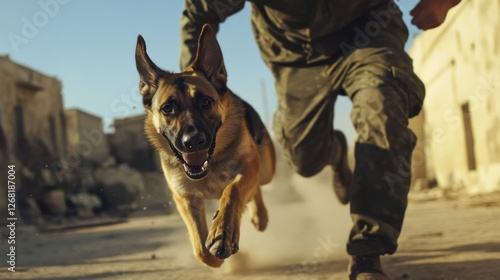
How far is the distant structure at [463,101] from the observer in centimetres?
1312

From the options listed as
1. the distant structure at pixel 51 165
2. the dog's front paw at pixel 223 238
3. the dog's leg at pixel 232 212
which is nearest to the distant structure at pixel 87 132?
the distant structure at pixel 51 165

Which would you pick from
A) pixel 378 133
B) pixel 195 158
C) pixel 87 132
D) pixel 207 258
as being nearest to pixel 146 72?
pixel 195 158

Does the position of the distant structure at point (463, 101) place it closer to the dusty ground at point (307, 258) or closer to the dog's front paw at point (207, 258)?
the dusty ground at point (307, 258)

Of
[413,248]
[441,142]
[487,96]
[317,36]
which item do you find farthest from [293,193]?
[317,36]

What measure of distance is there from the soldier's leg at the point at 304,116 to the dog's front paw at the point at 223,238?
1.66 m

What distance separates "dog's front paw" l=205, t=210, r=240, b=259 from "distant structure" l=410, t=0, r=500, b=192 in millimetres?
11249

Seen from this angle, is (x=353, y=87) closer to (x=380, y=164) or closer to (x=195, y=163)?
(x=380, y=164)

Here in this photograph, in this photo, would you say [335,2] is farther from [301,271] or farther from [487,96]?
[487,96]

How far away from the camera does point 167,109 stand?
2900 millimetres

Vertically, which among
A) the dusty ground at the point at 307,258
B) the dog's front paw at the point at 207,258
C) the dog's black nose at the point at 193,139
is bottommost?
the dusty ground at the point at 307,258

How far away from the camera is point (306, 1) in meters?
4.01

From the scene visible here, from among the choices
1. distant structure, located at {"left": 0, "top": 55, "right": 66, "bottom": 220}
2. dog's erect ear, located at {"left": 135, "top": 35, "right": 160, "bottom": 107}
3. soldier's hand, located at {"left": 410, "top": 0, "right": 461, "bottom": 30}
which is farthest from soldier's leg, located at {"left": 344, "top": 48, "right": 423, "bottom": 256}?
distant structure, located at {"left": 0, "top": 55, "right": 66, "bottom": 220}

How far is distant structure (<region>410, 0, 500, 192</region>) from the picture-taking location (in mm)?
13125

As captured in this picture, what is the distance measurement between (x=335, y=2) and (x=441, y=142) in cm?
1731
